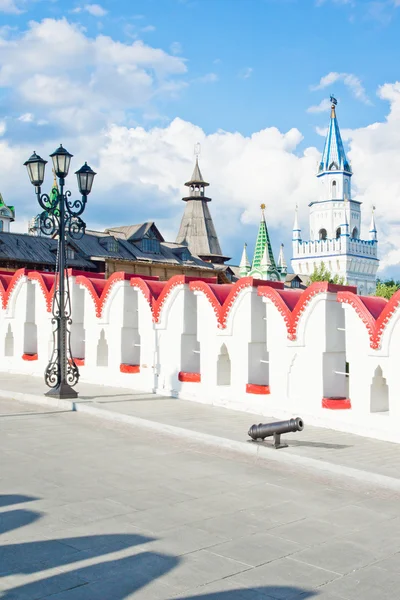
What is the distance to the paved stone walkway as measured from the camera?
199 inches

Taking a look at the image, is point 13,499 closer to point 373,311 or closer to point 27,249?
point 373,311

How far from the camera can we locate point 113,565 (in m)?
5.35

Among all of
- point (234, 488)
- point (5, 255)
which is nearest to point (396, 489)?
point (234, 488)

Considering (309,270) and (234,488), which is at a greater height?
(309,270)

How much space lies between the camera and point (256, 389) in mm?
12930

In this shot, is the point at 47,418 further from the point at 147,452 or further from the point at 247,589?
the point at 247,589

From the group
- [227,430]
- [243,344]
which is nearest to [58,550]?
[227,430]

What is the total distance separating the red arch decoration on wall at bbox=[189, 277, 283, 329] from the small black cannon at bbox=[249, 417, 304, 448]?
13.0ft

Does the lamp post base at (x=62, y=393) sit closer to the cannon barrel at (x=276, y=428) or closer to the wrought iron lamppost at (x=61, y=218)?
the wrought iron lamppost at (x=61, y=218)

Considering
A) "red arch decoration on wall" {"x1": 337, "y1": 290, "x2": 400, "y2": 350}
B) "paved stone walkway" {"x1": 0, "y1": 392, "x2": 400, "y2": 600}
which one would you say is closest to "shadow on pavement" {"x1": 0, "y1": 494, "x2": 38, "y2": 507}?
"paved stone walkway" {"x1": 0, "y1": 392, "x2": 400, "y2": 600}

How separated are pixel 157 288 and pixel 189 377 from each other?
231 cm

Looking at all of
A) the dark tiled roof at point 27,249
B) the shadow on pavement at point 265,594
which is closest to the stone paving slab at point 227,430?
the shadow on pavement at point 265,594

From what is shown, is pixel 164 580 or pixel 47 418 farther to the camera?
pixel 47 418

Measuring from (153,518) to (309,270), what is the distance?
4580 inches
